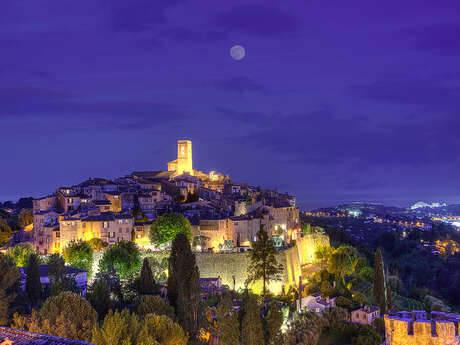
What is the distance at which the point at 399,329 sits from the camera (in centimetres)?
1483

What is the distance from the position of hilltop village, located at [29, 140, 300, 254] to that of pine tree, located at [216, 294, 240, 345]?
17.0 metres

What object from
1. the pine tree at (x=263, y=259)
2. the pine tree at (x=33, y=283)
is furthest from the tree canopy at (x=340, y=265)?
the pine tree at (x=33, y=283)

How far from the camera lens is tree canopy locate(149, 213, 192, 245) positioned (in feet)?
120

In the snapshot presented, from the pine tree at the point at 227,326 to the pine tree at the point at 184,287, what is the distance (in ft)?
6.18

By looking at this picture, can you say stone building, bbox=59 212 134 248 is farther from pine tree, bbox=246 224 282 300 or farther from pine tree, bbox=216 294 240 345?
pine tree, bbox=216 294 240 345

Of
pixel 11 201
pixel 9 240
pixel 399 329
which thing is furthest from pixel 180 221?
pixel 11 201

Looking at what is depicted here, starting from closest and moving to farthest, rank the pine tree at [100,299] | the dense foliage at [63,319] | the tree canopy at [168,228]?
the dense foliage at [63,319]
the pine tree at [100,299]
the tree canopy at [168,228]

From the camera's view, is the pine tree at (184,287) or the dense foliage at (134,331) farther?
Result: the pine tree at (184,287)

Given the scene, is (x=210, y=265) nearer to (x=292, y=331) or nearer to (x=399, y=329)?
(x=292, y=331)

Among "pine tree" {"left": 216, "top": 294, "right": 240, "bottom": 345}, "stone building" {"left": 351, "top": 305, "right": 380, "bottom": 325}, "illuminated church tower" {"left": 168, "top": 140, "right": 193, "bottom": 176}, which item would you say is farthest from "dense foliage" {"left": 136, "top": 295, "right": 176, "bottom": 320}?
"illuminated church tower" {"left": 168, "top": 140, "right": 193, "bottom": 176}

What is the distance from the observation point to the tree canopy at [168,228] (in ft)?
120

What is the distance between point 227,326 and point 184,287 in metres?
3.69

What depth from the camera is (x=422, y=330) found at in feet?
47.0

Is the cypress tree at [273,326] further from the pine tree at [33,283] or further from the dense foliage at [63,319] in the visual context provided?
the pine tree at [33,283]
